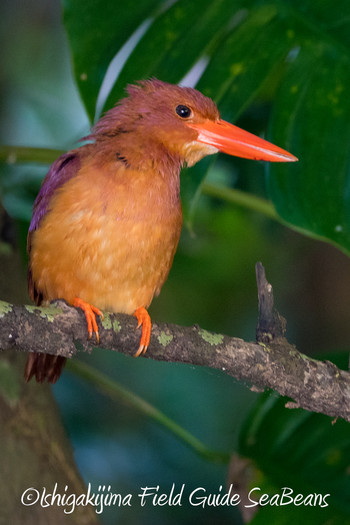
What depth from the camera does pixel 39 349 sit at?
1.09 m

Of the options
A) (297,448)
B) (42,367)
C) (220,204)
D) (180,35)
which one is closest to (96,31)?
(180,35)

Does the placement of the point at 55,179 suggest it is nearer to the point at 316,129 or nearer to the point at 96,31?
the point at 96,31

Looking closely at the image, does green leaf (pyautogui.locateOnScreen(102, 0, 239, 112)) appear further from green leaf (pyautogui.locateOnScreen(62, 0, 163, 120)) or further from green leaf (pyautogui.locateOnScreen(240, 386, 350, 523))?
green leaf (pyautogui.locateOnScreen(240, 386, 350, 523))

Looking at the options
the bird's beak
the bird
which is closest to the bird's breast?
the bird

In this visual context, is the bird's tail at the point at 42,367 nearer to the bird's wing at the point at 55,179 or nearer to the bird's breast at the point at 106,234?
the bird's breast at the point at 106,234

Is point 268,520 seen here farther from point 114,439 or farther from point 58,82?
point 58,82

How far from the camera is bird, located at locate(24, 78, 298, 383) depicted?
4.40 feet

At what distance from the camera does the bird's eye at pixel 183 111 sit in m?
1.46

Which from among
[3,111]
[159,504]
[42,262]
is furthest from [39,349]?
[3,111]

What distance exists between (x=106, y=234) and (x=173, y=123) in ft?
1.00

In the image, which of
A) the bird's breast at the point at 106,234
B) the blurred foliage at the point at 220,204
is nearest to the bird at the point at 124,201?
the bird's breast at the point at 106,234

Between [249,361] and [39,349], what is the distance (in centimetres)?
38

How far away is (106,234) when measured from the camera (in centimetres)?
133

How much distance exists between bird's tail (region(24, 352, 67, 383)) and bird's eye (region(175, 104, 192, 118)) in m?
0.59
